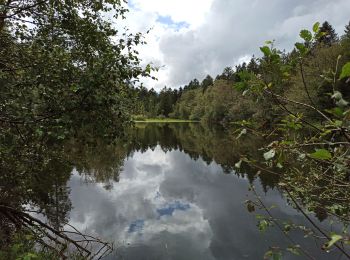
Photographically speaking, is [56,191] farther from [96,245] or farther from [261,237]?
[261,237]

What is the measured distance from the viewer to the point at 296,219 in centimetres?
1529

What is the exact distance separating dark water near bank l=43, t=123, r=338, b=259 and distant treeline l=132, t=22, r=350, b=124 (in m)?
2.29

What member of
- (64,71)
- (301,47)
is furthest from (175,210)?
(301,47)

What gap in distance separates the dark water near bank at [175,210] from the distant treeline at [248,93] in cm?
229

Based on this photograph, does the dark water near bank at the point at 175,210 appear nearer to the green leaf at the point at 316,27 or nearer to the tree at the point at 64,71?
the tree at the point at 64,71

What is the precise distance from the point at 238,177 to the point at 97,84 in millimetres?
22128

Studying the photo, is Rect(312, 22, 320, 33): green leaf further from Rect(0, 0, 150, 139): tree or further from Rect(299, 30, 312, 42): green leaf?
Rect(0, 0, 150, 139): tree

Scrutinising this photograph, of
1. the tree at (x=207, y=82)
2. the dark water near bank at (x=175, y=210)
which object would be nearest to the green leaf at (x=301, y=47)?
the dark water near bank at (x=175, y=210)

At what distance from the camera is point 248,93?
103 inches

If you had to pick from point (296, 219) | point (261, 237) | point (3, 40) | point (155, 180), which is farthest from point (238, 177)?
point (3, 40)

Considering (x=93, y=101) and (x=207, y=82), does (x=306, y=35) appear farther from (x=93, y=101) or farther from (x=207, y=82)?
(x=207, y=82)

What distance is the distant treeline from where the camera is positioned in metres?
2.78

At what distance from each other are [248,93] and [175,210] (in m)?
16.2

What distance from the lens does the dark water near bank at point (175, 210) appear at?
12625 millimetres
